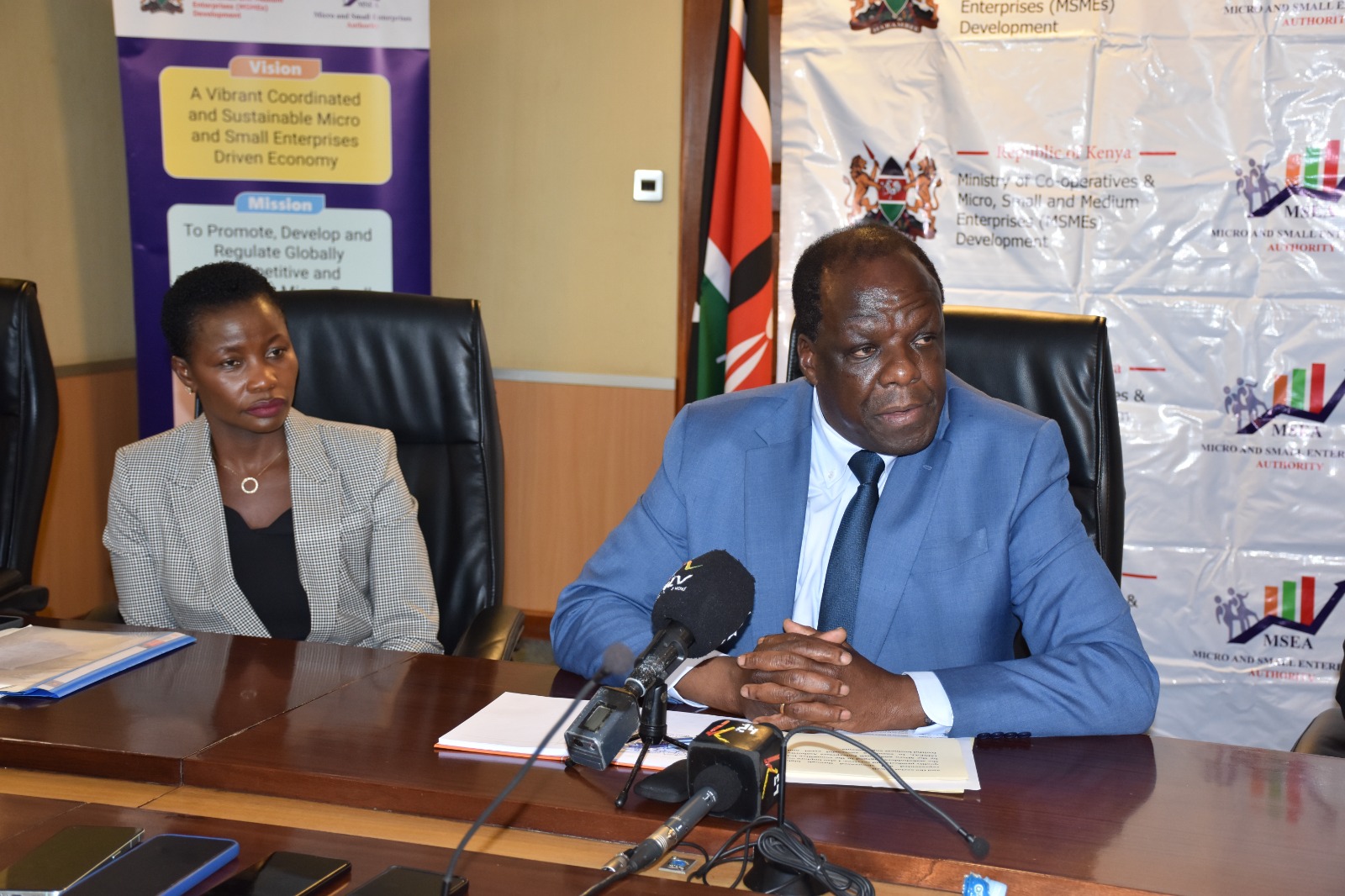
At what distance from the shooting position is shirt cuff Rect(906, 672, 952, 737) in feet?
4.67

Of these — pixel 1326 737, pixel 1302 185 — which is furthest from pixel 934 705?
pixel 1302 185

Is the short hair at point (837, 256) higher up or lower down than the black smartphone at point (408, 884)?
higher up

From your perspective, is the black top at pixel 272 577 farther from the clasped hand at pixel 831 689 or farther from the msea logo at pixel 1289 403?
the msea logo at pixel 1289 403

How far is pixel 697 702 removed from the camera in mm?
1553

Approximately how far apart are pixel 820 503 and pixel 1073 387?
0.49 m

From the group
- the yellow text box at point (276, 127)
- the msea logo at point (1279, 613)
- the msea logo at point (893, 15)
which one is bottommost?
the msea logo at point (1279, 613)

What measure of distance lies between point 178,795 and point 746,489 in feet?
2.94

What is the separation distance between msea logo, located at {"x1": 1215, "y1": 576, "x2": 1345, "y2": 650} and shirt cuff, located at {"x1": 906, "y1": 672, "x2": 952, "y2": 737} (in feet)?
7.08

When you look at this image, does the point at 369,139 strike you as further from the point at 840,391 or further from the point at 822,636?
the point at 822,636

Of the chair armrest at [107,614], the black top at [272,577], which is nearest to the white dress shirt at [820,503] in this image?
the black top at [272,577]

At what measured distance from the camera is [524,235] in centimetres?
427

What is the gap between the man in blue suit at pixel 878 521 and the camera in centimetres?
163

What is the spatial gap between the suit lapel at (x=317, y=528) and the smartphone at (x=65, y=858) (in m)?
1.04

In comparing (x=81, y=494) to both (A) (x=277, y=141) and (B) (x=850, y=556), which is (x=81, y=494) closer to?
(A) (x=277, y=141)
